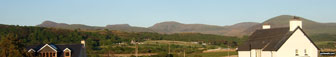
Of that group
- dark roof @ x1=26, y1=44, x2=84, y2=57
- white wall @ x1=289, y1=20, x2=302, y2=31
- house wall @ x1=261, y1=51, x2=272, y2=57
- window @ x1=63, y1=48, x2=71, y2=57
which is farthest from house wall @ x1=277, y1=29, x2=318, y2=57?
window @ x1=63, y1=48, x2=71, y2=57

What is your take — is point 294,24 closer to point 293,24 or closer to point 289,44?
point 293,24

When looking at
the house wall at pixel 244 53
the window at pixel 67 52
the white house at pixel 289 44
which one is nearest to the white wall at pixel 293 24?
the white house at pixel 289 44

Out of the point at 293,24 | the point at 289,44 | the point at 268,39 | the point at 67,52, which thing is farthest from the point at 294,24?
the point at 67,52

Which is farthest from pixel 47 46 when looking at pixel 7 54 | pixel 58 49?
pixel 7 54

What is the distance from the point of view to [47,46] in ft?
153

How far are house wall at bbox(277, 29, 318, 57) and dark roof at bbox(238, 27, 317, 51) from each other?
377mm

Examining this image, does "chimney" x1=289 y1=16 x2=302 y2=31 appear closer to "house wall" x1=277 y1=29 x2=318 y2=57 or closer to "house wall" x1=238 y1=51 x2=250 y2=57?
"house wall" x1=277 y1=29 x2=318 y2=57

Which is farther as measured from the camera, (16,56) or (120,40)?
(120,40)

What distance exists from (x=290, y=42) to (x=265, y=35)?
375 cm

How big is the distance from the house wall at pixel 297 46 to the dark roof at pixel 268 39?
1.24ft

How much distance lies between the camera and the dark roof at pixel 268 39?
3912 cm

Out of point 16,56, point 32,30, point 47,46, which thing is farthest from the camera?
point 32,30

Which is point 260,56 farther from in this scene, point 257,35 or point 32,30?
point 32,30

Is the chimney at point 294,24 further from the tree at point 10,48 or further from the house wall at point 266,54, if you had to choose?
the tree at point 10,48
